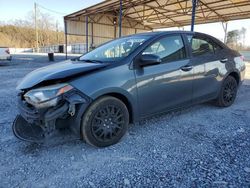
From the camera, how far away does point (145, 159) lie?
2.69 m

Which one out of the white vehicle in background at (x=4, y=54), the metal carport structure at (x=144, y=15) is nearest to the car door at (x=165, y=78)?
the metal carport structure at (x=144, y=15)

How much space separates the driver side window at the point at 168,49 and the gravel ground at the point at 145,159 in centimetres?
115

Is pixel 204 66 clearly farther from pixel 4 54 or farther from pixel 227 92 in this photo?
pixel 4 54

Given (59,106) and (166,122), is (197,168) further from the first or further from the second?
(59,106)

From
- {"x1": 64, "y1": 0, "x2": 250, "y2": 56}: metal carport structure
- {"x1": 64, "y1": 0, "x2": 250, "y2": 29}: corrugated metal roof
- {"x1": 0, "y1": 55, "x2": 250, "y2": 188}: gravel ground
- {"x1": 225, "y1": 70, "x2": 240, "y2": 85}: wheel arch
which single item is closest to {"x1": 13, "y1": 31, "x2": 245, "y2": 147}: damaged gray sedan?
{"x1": 0, "y1": 55, "x2": 250, "y2": 188}: gravel ground

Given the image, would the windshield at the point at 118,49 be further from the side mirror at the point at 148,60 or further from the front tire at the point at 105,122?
the front tire at the point at 105,122

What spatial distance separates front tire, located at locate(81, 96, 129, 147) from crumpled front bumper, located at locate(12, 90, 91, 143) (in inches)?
4.3

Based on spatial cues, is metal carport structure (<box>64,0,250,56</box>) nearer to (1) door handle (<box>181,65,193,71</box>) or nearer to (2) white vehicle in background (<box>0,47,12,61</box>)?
(2) white vehicle in background (<box>0,47,12,61</box>)

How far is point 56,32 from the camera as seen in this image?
56.7 meters

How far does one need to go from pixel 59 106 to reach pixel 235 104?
4102 mm

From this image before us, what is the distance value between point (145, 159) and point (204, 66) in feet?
7.01

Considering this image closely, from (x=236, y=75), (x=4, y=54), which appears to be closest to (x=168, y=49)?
(x=236, y=75)

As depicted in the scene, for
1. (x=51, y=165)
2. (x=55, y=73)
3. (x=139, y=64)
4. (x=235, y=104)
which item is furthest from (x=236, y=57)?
(x=51, y=165)

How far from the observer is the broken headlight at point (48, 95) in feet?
8.42
